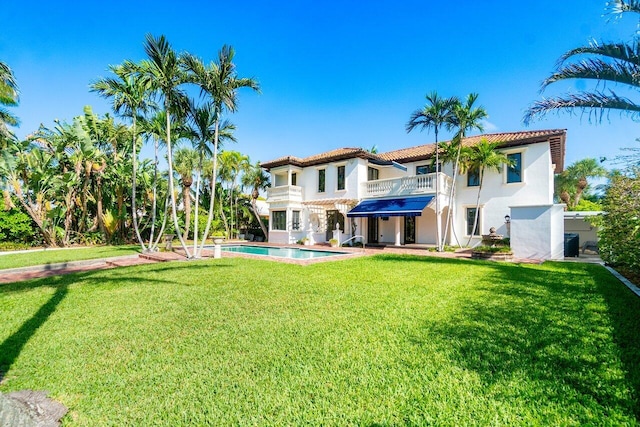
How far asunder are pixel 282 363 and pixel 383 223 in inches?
1299

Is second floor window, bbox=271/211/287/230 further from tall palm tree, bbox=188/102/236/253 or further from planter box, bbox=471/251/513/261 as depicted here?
planter box, bbox=471/251/513/261

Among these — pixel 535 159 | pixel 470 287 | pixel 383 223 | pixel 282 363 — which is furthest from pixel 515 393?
pixel 383 223

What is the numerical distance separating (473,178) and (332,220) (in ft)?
58.6

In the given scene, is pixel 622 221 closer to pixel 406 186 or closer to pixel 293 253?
pixel 406 186

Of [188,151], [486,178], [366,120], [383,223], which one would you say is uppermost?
[366,120]

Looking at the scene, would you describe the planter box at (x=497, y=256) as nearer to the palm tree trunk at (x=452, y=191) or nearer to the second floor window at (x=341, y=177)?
the palm tree trunk at (x=452, y=191)

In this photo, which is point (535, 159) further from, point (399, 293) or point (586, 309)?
point (399, 293)

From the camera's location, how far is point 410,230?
3534 cm

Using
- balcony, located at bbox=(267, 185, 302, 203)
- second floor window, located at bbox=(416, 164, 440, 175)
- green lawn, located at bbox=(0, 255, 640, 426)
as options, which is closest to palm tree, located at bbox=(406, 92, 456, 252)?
second floor window, located at bbox=(416, 164, 440, 175)

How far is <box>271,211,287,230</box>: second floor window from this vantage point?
1578 inches

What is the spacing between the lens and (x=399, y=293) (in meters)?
11.4

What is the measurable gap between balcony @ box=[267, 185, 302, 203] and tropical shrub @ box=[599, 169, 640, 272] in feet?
99.9

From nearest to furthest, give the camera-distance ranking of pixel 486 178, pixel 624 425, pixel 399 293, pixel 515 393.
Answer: pixel 624 425 < pixel 515 393 < pixel 399 293 < pixel 486 178

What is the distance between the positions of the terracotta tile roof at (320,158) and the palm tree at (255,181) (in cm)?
A: 348
